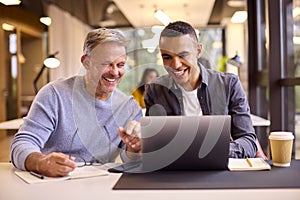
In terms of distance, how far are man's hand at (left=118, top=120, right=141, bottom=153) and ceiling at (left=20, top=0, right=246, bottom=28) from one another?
5058mm

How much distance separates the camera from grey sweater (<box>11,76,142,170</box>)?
4.99ft

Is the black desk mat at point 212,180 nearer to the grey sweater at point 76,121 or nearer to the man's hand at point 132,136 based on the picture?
the man's hand at point 132,136

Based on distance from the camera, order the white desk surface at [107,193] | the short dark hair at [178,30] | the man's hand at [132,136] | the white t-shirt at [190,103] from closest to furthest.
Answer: the white desk surface at [107,193] → the man's hand at [132,136] → the short dark hair at [178,30] → the white t-shirt at [190,103]

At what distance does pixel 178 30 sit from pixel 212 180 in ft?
2.59

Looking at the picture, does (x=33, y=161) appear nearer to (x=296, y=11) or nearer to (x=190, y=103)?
(x=190, y=103)

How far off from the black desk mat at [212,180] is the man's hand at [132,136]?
0.13m

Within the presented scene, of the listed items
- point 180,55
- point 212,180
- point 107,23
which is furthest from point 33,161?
point 107,23

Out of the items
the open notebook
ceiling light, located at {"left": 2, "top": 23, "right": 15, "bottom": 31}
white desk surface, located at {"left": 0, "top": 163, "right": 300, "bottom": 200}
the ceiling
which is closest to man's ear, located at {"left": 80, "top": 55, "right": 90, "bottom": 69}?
the open notebook

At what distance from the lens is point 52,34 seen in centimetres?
732

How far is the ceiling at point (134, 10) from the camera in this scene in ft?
23.5

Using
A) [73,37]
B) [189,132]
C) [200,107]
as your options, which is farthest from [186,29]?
[73,37]

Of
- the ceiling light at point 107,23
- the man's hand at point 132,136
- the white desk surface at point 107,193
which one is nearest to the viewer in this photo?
the white desk surface at point 107,193

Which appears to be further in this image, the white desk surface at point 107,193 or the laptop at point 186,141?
the laptop at point 186,141

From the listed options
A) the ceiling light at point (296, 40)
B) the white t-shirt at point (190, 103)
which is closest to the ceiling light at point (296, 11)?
the ceiling light at point (296, 40)
